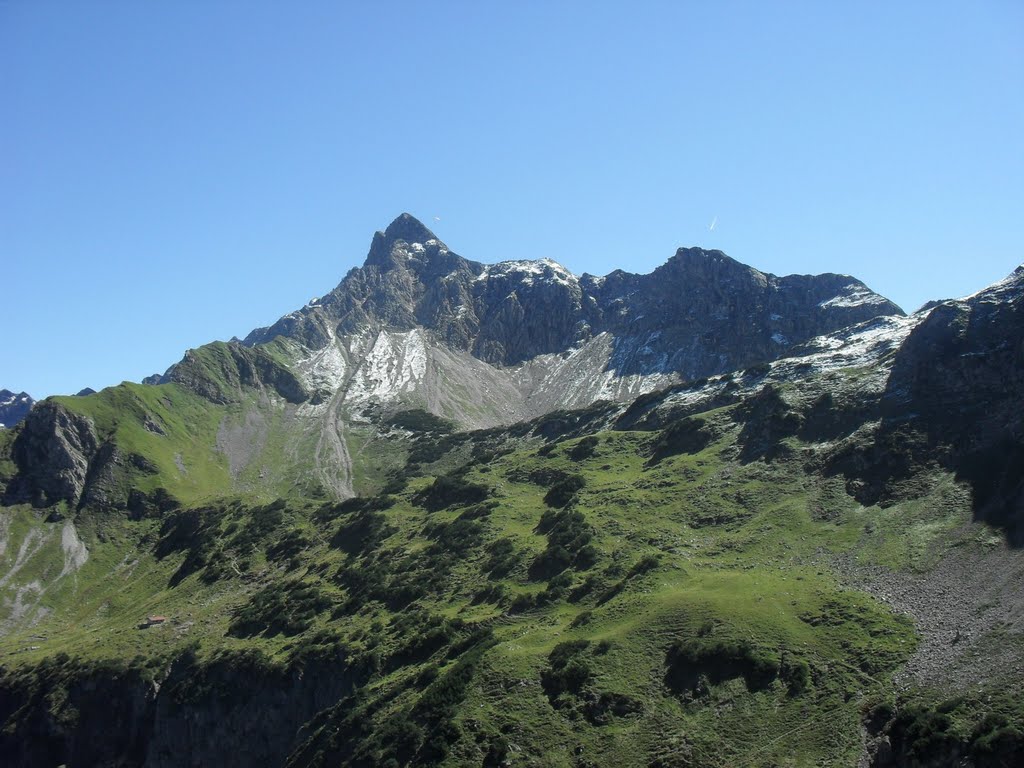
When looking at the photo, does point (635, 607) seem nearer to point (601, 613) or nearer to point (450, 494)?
point (601, 613)

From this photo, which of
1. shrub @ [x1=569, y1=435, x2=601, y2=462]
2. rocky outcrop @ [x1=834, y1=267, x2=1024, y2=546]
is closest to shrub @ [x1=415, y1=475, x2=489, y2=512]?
shrub @ [x1=569, y1=435, x2=601, y2=462]

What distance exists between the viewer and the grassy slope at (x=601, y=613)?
5375 centimetres

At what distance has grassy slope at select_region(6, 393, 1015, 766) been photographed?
53.8 metres

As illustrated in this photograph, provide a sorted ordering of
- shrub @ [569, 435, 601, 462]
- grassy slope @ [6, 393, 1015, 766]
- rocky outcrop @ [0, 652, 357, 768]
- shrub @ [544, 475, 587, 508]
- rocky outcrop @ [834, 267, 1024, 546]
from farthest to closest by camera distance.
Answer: shrub @ [569, 435, 601, 462] < shrub @ [544, 475, 587, 508] < rocky outcrop @ [0, 652, 357, 768] < rocky outcrop @ [834, 267, 1024, 546] < grassy slope @ [6, 393, 1015, 766]

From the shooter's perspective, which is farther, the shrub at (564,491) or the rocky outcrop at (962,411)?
the shrub at (564,491)

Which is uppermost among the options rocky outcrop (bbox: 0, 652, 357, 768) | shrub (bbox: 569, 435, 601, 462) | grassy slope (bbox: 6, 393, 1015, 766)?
shrub (bbox: 569, 435, 601, 462)

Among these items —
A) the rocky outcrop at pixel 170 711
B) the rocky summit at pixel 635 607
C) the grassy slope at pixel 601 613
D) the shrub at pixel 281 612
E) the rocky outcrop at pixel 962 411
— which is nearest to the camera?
the rocky summit at pixel 635 607

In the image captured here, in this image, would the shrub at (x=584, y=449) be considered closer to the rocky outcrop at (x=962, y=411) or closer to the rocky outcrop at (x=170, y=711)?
the rocky outcrop at (x=962, y=411)

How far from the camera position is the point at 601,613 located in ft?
235

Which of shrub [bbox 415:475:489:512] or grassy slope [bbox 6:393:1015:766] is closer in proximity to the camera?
grassy slope [bbox 6:393:1015:766]

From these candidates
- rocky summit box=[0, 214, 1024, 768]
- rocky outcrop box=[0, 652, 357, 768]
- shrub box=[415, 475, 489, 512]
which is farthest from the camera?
shrub box=[415, 475, 489, 512]

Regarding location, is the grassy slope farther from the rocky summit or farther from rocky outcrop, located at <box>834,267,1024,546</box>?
rocky outcrop, located at <box>834,267,1024,546</box>

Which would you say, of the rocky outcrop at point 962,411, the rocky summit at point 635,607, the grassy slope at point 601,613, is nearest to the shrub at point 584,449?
the rocky summit at point 635,607

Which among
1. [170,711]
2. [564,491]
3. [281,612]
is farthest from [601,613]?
[170,711]
